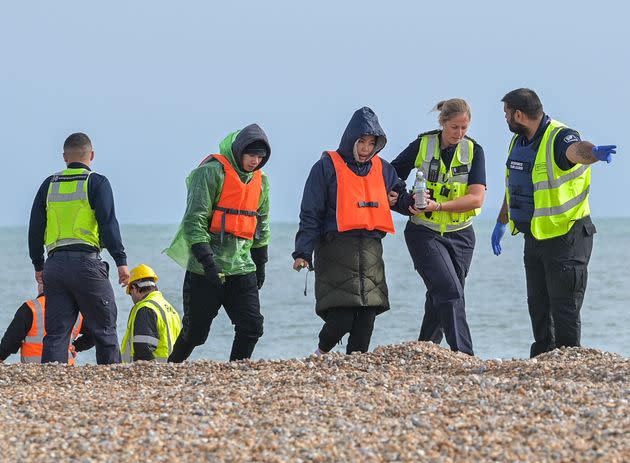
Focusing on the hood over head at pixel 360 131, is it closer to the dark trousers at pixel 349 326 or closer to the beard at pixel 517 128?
the beard at pixel 517 128

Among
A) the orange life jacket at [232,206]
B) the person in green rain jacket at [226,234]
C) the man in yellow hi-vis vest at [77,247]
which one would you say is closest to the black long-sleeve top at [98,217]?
the man in yellow hi-vis vest at [77,247]

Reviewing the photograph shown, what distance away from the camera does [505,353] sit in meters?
23.9

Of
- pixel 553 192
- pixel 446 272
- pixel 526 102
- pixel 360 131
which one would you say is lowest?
pixel 446 272

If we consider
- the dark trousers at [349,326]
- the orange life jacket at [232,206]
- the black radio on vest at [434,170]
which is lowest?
the dark trousers at [349,326]

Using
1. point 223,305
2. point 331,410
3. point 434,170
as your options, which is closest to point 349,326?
point 223,305

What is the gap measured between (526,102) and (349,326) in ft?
7.06

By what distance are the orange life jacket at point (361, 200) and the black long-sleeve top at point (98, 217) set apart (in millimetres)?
1729

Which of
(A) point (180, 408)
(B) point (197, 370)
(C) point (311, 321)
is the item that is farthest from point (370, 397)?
(C) point (311, 321)

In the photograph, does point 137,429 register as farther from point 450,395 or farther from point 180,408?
point 450,395

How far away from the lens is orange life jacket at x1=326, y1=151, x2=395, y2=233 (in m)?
9.39

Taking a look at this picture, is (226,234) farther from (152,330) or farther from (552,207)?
(552,207)

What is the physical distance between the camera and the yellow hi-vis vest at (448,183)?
9.78 metres

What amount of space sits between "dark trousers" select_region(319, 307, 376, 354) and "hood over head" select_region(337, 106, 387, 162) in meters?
1.15

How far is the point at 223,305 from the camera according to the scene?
9.75m
